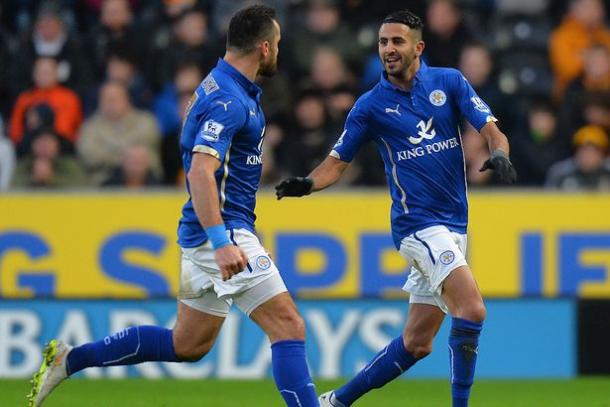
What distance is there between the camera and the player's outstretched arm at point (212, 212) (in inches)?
260

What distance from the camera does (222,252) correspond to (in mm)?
6625

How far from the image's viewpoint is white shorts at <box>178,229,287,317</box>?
696 cm

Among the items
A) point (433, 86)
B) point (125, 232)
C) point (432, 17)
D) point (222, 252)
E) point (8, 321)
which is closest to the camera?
point (222, 252)

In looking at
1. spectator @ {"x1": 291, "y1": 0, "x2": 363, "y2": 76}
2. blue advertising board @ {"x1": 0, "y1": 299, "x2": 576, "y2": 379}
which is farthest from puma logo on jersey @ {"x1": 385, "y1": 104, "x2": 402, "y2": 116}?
spectator @ {"x1": 291, "y1": 0, "x2": 363, "y2": 76}

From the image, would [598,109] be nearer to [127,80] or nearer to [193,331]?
[127,80]

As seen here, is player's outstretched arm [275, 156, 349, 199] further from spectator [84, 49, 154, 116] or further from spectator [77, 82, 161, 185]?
spectator [84, 49, 154, 116]

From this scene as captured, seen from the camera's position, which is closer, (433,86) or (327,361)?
(433,86)

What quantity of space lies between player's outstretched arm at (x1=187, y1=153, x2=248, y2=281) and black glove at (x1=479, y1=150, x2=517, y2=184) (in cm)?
138

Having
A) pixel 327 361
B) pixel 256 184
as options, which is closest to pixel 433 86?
pixel 256 184

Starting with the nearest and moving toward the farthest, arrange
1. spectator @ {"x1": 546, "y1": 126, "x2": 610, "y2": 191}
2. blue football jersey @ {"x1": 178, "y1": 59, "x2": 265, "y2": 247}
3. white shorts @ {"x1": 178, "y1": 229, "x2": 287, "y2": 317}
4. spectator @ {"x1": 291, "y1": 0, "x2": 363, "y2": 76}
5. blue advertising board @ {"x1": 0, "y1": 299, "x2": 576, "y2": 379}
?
blue football jersey @ {"x1": 178, "y1": 59, "x2": 265, "y2": 247} → white shorts @ {"x1": 178, "y1": 229, "x2": 287, "y2": 317} → blue advertising board @ {"x1": 0, "y1": 299, "x2": 576, "y2": 379} → spectator @ {"x1": 546, "y1": 126, "x2": 610, "y2": 191} → spectator @ {"x1": 291, "y1": 0, "x2": 363, "y2": 76}

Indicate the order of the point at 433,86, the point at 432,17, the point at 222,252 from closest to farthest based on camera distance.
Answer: the point at 222,252 → the point at 433,86 → the point at 432,17

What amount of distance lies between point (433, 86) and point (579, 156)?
4849 mm

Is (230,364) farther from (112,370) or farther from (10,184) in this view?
(10,184)

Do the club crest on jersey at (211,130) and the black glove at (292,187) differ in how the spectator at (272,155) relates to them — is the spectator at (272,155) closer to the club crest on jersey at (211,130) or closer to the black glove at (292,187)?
the black glove at (292,187)
